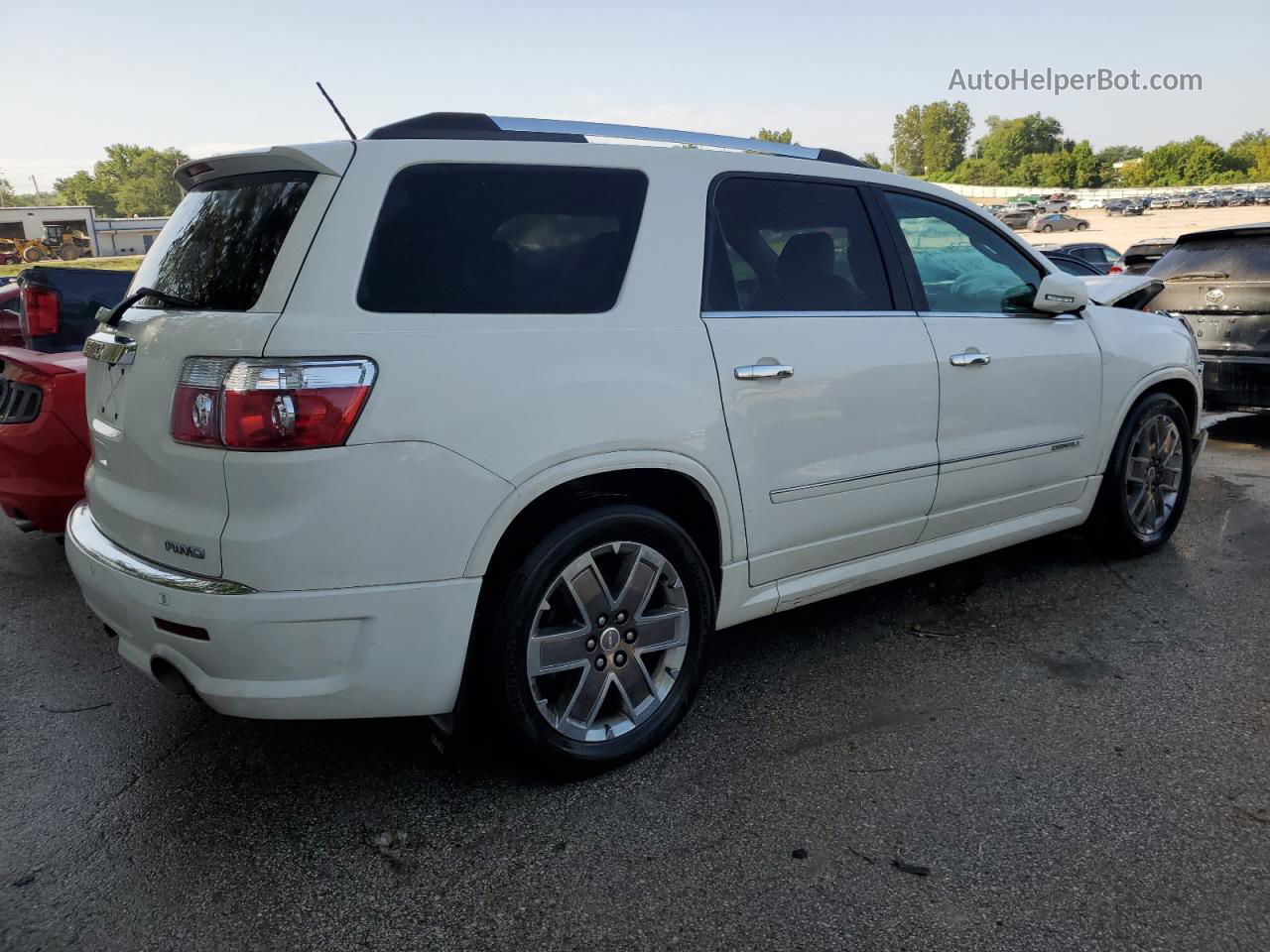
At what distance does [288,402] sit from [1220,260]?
7.71 m

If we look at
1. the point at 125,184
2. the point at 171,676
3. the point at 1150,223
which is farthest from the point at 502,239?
the point at 125,184

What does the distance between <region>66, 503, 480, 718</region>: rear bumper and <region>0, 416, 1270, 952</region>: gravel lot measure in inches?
16.4

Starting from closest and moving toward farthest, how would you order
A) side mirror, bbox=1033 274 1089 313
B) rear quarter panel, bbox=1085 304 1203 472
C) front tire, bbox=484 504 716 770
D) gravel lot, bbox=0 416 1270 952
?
gravel lot, bbox=0 416 1270 952, front tire, bbox=484 504 716 770, side mirror, bbox=1033 274 1089 313, rear quarter panel, bbox=1085 304 1203 472

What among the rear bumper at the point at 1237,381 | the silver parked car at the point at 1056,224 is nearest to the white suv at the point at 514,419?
the rear bumper at the point at 1237,381

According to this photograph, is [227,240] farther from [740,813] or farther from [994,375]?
[994,375]

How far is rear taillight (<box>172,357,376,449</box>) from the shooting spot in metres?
2.32

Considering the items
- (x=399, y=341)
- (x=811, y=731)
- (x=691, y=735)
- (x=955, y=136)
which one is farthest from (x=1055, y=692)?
(x=955, y=136)

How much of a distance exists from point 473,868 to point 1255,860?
6.43ft

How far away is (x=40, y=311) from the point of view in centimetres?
482

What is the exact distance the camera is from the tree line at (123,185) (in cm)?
14538

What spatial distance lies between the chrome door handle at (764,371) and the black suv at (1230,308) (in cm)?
583

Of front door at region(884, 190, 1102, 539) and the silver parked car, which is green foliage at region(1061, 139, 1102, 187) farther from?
front door at region(884, 190, 1102, 539)

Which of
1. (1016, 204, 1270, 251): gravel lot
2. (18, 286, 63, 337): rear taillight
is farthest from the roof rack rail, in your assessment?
(1016, 204, 1270, 251): gravel lot

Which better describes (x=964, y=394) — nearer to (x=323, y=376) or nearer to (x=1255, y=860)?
(x=1255, y=860)
